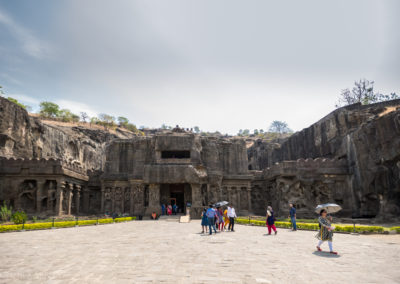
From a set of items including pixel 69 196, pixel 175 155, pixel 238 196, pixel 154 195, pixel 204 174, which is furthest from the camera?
pixel 175 155

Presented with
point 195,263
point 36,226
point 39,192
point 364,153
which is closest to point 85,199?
point 39,192

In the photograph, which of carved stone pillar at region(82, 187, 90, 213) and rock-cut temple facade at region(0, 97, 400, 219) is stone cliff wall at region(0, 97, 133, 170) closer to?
rock-cut temple facade at region(0, 97, 400, 219)

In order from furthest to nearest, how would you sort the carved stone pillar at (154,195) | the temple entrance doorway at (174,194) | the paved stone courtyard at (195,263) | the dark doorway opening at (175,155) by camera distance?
the dark doorway opening at (175,155) < the temple entrance doorway at (174,194) < the carved stone pillar at (154,195) < the paved stone courtyard at (195,263)

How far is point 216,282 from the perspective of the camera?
5578mm

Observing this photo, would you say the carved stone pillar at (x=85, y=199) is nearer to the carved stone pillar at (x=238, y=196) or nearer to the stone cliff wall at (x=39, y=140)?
the stone cliff wall at (x=39, y=140)

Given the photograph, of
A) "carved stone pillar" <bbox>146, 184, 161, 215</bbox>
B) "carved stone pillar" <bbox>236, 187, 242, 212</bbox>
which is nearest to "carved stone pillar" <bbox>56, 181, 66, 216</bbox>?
"carved stone pillar" <bbox>146, 184, 161, 215</bbox>

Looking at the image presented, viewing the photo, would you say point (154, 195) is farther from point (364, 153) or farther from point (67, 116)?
point (67, 116)

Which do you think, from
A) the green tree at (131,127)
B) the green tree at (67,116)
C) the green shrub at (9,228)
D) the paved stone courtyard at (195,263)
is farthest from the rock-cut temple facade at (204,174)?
the green tree at (131,127)

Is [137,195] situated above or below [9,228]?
above

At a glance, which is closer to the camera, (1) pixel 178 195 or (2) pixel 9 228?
(2) pixel 9 228

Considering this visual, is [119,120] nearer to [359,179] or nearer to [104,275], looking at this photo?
[359,179]

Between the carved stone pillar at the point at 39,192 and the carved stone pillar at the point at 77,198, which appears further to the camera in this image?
the carved stone pillar at the point at 77,198

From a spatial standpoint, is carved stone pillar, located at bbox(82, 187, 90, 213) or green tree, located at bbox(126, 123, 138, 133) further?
green tree, located at bbox(126, 123, 138, 133)

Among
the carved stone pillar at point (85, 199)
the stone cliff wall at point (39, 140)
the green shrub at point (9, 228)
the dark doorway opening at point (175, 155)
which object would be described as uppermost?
the stone cliff wall at point (39, 140)
